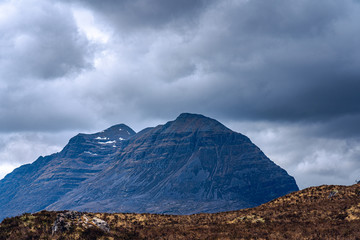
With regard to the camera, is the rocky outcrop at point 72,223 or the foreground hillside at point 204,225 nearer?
the foreground hillside at point 204,225

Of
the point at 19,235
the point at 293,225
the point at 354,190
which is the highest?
the point at 354,190

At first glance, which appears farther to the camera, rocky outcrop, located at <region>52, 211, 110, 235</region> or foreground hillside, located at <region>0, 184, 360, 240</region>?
rocky outcrop, located at <region>52, 211, 110, 235</region>

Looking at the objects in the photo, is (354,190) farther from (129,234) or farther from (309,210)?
(129,234)

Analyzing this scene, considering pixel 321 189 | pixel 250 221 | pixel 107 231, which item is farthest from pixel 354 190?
pixel 107 231

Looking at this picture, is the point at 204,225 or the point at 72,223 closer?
the point at 72,223

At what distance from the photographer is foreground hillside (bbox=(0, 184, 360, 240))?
3167 centimetres

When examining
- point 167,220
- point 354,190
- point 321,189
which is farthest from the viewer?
point 321,189

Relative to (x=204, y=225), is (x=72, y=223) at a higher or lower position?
lower

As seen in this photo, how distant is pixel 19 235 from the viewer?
3102 centimetres

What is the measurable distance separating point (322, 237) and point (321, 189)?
31484 millimetres

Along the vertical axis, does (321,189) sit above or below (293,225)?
above

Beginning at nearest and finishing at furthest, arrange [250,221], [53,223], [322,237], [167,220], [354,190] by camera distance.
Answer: [322,237] < [53,223] < [250,221] < [167,220] < [354,190]

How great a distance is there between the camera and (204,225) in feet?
131

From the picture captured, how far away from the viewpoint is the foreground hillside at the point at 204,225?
31672 mm
